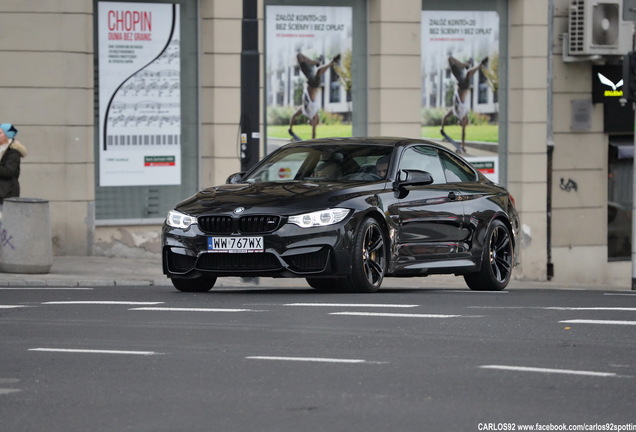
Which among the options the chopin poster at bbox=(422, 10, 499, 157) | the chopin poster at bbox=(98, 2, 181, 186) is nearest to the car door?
the chopin poster at bbox=(98, 2, 181, 186)

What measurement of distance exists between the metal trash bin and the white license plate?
508 cm

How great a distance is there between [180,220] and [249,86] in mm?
4484

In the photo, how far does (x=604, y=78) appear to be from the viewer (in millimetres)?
26438

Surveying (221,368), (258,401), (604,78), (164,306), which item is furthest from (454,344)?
(604,78)

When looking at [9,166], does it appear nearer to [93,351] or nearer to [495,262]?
[495,262]

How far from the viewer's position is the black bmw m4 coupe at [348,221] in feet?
42.1

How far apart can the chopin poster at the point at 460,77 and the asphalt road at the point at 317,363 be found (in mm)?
12163

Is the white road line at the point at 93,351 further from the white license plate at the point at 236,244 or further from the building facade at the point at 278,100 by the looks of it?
the building facade at the point at 278,100

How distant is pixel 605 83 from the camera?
26406 millimetres

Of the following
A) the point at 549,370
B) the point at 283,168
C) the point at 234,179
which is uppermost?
the point at 283,168

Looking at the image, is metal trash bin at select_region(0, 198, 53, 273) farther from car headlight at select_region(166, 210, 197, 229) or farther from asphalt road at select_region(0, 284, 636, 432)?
asphalt road at select_region(0, 284, 636, 432)

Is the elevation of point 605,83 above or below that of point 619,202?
above

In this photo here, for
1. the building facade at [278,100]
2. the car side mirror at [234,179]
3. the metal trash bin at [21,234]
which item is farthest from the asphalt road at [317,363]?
the building facade at [278,100]

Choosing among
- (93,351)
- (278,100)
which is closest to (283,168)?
(93,351)
